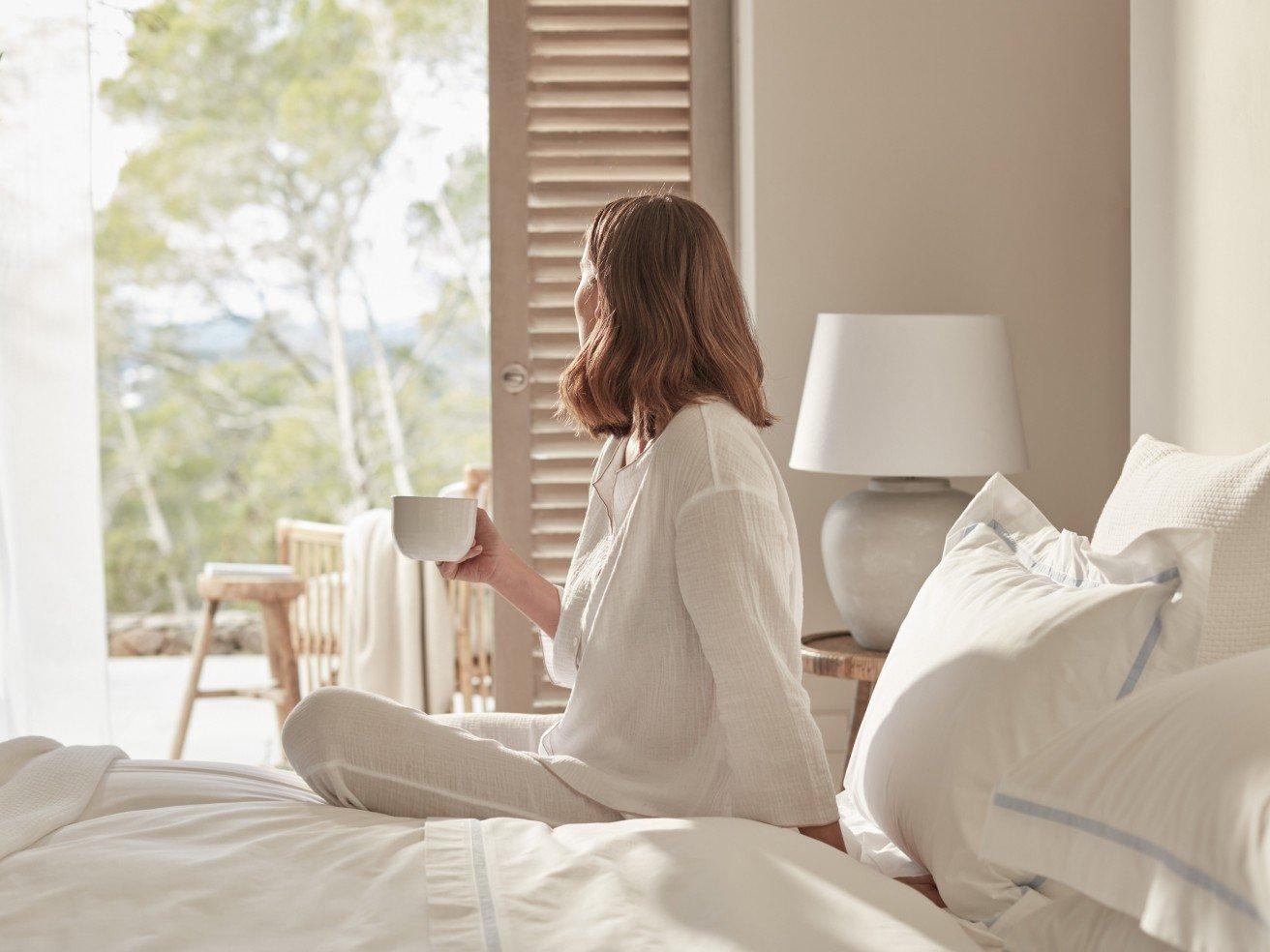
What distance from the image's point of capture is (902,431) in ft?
8.16

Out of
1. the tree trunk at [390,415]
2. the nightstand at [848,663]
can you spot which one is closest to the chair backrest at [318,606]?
the nightstand at [848,663]

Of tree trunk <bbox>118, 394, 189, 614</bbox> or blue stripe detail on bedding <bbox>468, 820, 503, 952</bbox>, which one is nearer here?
blue stripe detail on bedding <bbox>468, 820, 503, 952</bbox>

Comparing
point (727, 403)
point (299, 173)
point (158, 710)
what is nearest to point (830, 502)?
point (727, 403)

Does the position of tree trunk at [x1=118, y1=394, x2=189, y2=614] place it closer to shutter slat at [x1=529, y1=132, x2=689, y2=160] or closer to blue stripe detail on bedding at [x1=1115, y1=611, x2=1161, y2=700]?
shutter slat at [x1=529, y1=132, x2=689, y2=160]

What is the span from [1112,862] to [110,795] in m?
1.07

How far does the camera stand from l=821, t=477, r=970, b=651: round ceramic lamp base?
2.49m

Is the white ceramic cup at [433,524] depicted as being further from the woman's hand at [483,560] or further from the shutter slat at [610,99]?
the shutter slat at [610,99]

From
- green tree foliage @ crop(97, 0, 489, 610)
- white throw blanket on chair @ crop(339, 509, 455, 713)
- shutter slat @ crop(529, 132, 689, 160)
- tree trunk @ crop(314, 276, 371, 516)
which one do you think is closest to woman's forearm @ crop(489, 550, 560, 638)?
shutter slat @ crop(529, 132, 689, 160)

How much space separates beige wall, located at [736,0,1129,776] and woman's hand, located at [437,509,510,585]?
126 centimetres

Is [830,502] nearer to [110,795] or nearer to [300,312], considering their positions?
[110,795]

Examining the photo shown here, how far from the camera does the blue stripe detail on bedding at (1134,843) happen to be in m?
0.88

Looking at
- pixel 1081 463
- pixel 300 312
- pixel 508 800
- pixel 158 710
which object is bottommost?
pixel 158 710

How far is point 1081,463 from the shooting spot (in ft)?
9.87

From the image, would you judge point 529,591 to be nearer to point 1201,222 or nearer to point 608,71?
point 1201,222
